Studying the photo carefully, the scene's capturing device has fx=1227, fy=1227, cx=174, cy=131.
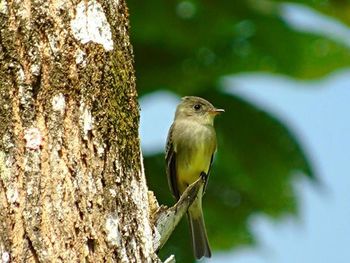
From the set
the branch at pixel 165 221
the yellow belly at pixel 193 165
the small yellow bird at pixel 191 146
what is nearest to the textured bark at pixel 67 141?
the branch at pixel 165 221

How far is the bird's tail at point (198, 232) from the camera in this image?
648 centimetres

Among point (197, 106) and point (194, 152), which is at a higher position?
point (197, 106)

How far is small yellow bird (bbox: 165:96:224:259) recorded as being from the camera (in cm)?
682

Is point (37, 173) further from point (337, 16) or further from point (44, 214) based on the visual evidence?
point (337, 16)

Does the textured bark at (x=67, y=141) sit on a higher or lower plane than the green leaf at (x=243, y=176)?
higher

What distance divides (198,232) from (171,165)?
570 millimetres

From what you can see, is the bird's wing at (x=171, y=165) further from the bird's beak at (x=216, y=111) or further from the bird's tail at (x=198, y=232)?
the bird's beak at (x=216, y=111)

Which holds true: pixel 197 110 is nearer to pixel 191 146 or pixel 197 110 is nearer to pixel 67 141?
pixel 191 146

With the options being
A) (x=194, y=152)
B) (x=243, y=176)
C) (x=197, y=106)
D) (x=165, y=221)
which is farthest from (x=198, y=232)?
(x=165, y=221)

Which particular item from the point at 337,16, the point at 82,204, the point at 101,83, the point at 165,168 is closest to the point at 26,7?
the point at 101,83

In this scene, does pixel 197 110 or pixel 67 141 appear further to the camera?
pixel 197 110

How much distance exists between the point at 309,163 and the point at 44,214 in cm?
346

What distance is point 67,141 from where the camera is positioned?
3.58 m

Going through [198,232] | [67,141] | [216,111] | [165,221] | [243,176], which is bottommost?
[198,232]
